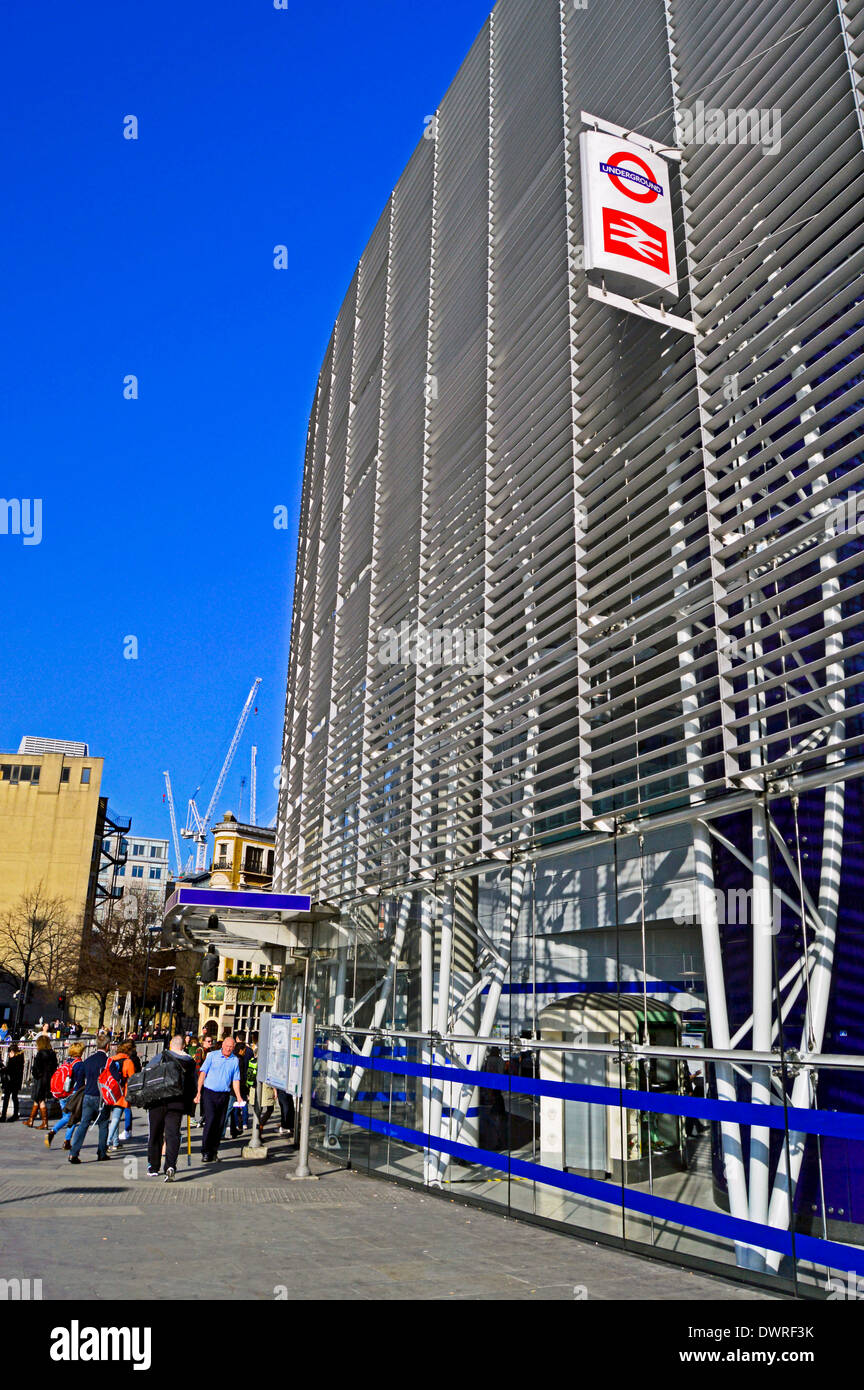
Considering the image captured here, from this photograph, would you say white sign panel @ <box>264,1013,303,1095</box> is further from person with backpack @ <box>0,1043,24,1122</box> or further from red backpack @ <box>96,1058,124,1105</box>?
person with backpack @ <box>0,1043,24,1122</box>

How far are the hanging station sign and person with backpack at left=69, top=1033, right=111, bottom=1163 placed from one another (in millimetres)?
12671

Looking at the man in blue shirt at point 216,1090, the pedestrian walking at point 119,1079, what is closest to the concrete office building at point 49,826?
the pedestrian walking at point 119,1079

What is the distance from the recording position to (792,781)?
25.6ft

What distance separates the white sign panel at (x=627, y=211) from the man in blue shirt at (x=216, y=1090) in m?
11.5

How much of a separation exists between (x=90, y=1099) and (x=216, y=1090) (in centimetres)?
194

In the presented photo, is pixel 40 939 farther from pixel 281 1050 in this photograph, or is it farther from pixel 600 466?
pixel 600 466

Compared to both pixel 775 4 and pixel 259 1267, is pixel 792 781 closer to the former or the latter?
pixel 259 1267

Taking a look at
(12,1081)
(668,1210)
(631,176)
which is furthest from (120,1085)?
(631,176)

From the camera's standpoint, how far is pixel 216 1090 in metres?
15.3

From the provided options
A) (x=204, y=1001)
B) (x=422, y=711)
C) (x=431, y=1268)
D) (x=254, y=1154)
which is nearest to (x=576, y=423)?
(x=422, y=711)

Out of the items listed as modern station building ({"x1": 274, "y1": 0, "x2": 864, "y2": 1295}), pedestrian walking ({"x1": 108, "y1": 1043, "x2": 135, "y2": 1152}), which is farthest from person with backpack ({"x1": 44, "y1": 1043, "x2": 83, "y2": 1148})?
modern station building ({"x1": 274, "y1": 0, "x2": 864, "y2": 1295})

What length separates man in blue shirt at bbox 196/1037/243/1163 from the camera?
49.8 ft

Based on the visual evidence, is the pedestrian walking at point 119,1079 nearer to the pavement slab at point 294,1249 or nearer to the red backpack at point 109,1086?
the red backpack at point 109,1086
